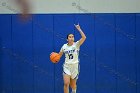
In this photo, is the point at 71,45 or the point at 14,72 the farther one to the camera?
the point at 14,72

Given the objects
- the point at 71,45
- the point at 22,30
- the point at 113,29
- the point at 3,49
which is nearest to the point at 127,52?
the point at 113,29

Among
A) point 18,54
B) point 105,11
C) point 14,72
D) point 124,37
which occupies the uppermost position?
point 105,11

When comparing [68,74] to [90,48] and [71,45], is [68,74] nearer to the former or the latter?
[71,45]

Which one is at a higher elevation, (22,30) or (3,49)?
(22,30)

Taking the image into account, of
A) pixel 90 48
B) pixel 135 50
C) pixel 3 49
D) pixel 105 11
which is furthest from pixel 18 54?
pixel 135 50

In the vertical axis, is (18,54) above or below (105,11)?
below

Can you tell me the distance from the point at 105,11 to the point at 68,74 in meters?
2.54

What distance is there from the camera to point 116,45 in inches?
290

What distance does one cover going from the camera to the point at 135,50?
7398 mm

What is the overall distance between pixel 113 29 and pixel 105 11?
567 millimetres

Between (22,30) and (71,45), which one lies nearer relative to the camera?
(71,45)

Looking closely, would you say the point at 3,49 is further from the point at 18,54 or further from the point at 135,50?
the point at 135,50

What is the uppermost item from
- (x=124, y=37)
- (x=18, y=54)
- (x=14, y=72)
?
(x=124, y=37)

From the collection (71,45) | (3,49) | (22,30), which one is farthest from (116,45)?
(3,49)
